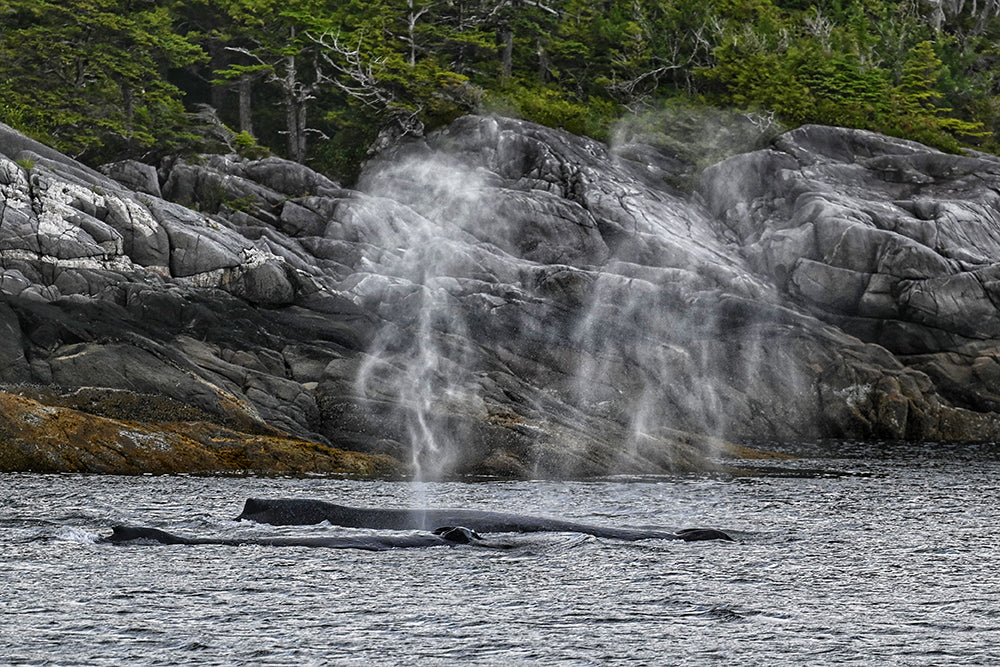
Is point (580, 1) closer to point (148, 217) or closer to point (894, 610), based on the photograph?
point (148, 217)

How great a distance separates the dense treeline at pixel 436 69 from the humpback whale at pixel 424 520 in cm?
3323

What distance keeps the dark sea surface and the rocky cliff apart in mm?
6748

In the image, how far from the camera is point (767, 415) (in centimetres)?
4666

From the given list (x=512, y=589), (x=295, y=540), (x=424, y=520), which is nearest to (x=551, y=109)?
(x=424, y=520)

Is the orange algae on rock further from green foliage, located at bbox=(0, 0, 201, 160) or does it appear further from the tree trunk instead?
the tree trunk

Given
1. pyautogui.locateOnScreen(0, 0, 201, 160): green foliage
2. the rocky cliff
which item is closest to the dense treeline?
pyautogui.locateOnScreen(0, 0, 201, 160): green foliage

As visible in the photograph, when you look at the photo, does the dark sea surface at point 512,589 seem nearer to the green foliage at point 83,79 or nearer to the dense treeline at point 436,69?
the green foliage at point 83,79

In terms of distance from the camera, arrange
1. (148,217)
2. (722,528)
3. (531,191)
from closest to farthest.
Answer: (722,528) → (148,217) → (531,191)

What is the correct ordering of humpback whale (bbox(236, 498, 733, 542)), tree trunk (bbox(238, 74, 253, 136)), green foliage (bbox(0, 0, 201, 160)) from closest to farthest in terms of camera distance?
humpback whale (bbox(236, 498, 733, 542))
green foliage (bbox(0, 0, 201, 160))
tree trunk (bbox(238, 74, 253, 136))

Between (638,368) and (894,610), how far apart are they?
1115 inches

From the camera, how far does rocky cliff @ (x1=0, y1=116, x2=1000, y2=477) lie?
114 feet

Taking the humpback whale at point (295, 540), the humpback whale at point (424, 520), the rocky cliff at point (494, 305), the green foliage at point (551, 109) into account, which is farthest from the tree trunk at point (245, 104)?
the humpback whale at point (295, 540)

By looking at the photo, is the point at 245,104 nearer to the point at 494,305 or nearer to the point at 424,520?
the point at 494,305

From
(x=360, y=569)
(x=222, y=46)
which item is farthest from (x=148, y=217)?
(x=222, y=46)
